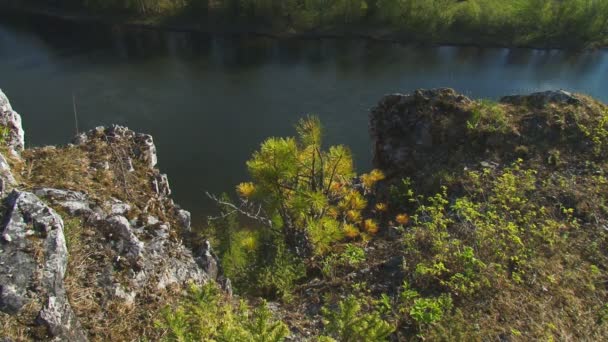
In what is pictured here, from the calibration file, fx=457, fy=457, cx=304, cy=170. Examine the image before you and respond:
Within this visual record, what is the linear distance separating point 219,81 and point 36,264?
26.0 meters

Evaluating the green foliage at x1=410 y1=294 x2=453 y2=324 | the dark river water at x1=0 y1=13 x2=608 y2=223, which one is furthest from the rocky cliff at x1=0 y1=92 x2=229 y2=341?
the dark river water at x1=0 y1=13 x2=608 y2=223

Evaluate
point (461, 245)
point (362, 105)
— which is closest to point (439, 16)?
point (362, 105)

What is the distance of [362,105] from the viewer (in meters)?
25.8

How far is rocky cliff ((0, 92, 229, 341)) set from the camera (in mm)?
4375

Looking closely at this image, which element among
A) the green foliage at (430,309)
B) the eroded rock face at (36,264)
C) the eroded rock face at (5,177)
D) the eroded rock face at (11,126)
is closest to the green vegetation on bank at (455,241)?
the green foliage at (430,309)

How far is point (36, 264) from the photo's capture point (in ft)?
14.8

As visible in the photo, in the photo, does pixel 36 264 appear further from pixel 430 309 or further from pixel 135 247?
pixel 430 309

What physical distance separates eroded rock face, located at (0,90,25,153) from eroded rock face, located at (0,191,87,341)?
7.39 ft

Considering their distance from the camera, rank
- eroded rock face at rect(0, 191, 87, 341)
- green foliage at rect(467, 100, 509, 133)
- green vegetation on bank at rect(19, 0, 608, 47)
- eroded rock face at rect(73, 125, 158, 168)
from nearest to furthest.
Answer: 1. eroded rock face at rect(0, 191, 87, 341)
2. eroded rock face at rect(73, 125, 158, 168)
3. green foliage at rect(467, 100, 509, 133)
4. green vegetation on bank at rect(19, 0, 608, 47)

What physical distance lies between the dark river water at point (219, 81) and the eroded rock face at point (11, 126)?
11.3 metres

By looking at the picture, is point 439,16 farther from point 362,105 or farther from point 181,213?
point 181,213

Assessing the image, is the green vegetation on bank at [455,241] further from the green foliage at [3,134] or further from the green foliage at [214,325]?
the green foliage at [3,134]

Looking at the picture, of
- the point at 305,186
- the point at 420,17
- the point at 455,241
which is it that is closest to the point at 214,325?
the point at 305,186

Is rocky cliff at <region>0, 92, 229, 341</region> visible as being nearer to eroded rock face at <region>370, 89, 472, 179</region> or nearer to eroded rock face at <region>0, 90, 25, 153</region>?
eroded rock face at <region>0, 90, 25, 153</region>
